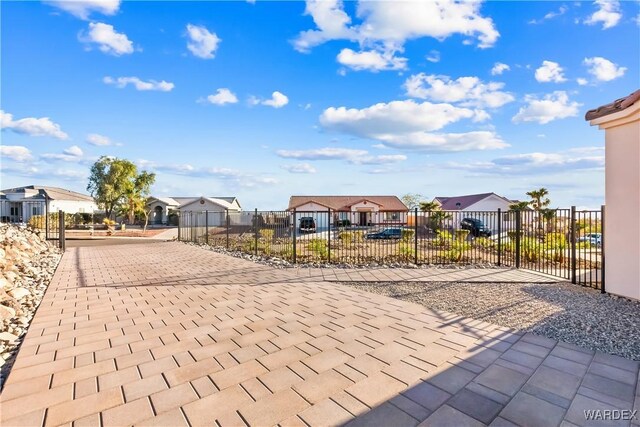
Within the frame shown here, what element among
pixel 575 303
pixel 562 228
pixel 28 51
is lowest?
pixel 575 303

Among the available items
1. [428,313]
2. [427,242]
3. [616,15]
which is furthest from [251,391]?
[616,15]

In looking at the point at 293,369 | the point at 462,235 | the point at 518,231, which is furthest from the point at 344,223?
the point at 293,369

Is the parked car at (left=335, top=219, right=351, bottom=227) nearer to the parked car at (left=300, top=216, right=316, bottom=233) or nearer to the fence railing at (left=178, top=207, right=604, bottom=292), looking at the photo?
the fence railing at (left=178, top=207, right=604, bottom=292)

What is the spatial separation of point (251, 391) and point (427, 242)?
850 centimetres

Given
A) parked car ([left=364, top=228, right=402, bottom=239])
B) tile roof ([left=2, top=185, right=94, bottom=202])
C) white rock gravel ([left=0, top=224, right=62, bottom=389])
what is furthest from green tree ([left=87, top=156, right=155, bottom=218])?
parked car ([left=364, top=228, right=402, bottom=239])

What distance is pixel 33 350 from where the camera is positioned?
3.33 m

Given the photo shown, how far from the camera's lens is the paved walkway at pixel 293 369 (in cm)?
228

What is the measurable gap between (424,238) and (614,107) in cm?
563

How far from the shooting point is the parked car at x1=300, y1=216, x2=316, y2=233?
10672 millimetres

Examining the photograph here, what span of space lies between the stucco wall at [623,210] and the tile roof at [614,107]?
0.81 feet

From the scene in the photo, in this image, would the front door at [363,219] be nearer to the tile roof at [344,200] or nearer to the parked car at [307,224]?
the parked car at [307,224]

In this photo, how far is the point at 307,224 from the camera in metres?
10.7

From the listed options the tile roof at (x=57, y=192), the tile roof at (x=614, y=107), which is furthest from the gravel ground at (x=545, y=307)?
the tile roof at (x=57, y=192)

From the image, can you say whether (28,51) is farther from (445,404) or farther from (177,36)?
(445,404)
